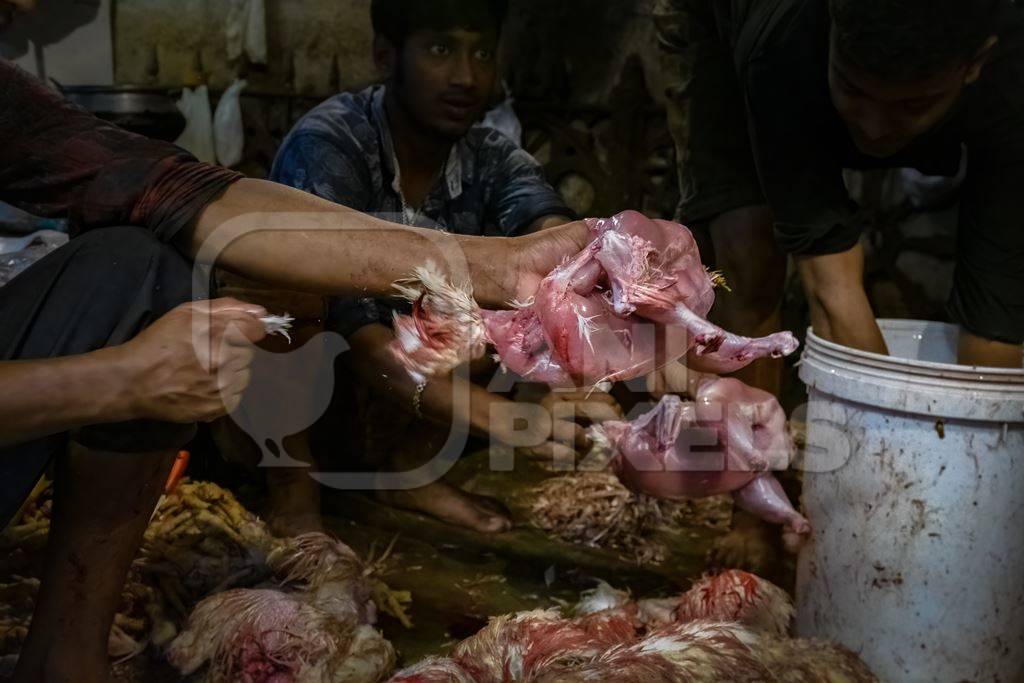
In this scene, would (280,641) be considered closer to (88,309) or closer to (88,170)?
(88,309)

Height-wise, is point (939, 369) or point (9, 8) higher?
point (9, 8)

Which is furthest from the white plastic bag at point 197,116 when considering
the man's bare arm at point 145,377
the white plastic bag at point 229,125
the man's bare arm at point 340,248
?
the man's bare arm at point 145,377

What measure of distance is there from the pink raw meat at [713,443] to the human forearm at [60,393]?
130cm

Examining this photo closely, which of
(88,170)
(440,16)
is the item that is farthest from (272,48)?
(88,170)

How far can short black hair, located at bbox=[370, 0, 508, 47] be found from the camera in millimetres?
2920

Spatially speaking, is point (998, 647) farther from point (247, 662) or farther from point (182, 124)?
point (182, 124)

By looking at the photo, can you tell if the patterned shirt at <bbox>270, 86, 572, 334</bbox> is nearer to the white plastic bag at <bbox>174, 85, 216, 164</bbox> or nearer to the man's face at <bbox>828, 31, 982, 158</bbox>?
the man's face at <bbox>828, 31, 982, 158</bbox>

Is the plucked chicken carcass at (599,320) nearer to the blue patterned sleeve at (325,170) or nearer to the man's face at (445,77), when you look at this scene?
the blue patterned sleeve at (325,170)

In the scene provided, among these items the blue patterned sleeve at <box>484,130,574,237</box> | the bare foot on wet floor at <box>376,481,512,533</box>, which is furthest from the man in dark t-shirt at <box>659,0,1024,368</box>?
the bare foot on wet floor at <box>376,481,512,533</box>

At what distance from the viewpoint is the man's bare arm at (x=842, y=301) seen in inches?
105

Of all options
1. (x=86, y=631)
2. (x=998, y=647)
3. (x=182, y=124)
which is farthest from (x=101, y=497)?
(x=182, y=124)

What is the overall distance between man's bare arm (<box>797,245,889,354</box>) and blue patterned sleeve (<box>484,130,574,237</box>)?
0.79 meters

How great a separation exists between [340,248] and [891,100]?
154 cm

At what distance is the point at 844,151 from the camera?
111 inches
